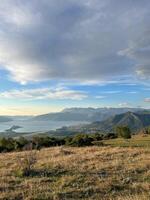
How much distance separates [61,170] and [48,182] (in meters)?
2.51

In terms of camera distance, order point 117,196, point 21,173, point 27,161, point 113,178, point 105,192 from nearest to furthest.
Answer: point 117,196 < point 105,192 < point 113,178 < point 21,173 < point 27,161

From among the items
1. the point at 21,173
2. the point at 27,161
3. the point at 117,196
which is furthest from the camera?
the point at 27,161

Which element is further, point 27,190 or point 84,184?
point 84,184

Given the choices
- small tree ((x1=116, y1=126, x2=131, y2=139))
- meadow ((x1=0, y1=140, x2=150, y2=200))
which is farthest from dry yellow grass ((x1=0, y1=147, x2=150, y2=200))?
small tree ((x1=116, y1=126, x2=131, y2=139))

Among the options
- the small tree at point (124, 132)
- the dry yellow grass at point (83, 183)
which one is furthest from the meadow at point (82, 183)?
the small tree at point (124, 132)

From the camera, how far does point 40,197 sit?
30.7 ft

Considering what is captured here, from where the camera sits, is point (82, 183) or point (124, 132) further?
point (124, 132)

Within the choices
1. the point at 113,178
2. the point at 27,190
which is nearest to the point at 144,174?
the point at 113,178

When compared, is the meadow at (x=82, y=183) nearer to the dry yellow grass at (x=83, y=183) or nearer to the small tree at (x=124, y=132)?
the dry yellow grass at (x=83, y=183)

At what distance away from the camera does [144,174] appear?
12.5 meters

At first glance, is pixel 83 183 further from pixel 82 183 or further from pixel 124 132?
pixel 124 132

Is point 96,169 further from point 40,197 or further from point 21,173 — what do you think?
point 40,197

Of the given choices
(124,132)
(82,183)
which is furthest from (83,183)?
(124,132)

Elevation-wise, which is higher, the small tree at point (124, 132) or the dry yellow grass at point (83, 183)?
the small tree at point (124, 132)
